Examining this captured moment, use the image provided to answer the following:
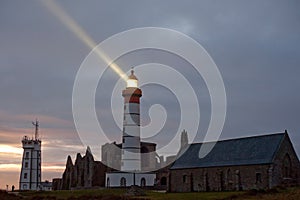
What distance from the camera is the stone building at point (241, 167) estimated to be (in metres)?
41.7

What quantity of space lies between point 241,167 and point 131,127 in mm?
17421

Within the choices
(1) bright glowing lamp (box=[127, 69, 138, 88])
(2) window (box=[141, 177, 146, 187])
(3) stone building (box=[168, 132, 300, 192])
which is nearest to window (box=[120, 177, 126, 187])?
(2) window (box=[141, 177, 146, 187])

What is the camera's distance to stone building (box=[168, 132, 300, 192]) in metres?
41.7

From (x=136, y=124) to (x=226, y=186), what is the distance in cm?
1608

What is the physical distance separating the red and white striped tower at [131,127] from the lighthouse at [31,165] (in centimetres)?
2190

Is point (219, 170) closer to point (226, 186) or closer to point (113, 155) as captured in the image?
point (226, 186)

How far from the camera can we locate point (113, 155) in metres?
64.2

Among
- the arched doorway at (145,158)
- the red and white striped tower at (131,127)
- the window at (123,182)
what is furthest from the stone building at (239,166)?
the red and white striped tower at (131,127)

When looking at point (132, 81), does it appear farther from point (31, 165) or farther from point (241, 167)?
point (31, 165)

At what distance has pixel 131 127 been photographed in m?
56.5

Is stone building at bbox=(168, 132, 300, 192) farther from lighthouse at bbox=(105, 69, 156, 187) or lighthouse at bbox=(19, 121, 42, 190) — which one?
lighthouse at bbox=(19, 121, 42, 190)

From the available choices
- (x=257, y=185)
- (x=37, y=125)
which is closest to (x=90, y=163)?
(x=37, y=125)

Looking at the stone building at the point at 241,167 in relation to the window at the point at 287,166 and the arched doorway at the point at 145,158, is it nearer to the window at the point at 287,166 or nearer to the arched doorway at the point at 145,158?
the window at the point at 287,166

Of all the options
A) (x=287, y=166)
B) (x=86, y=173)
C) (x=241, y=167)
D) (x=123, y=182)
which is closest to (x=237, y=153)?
(x=241, y=167)
